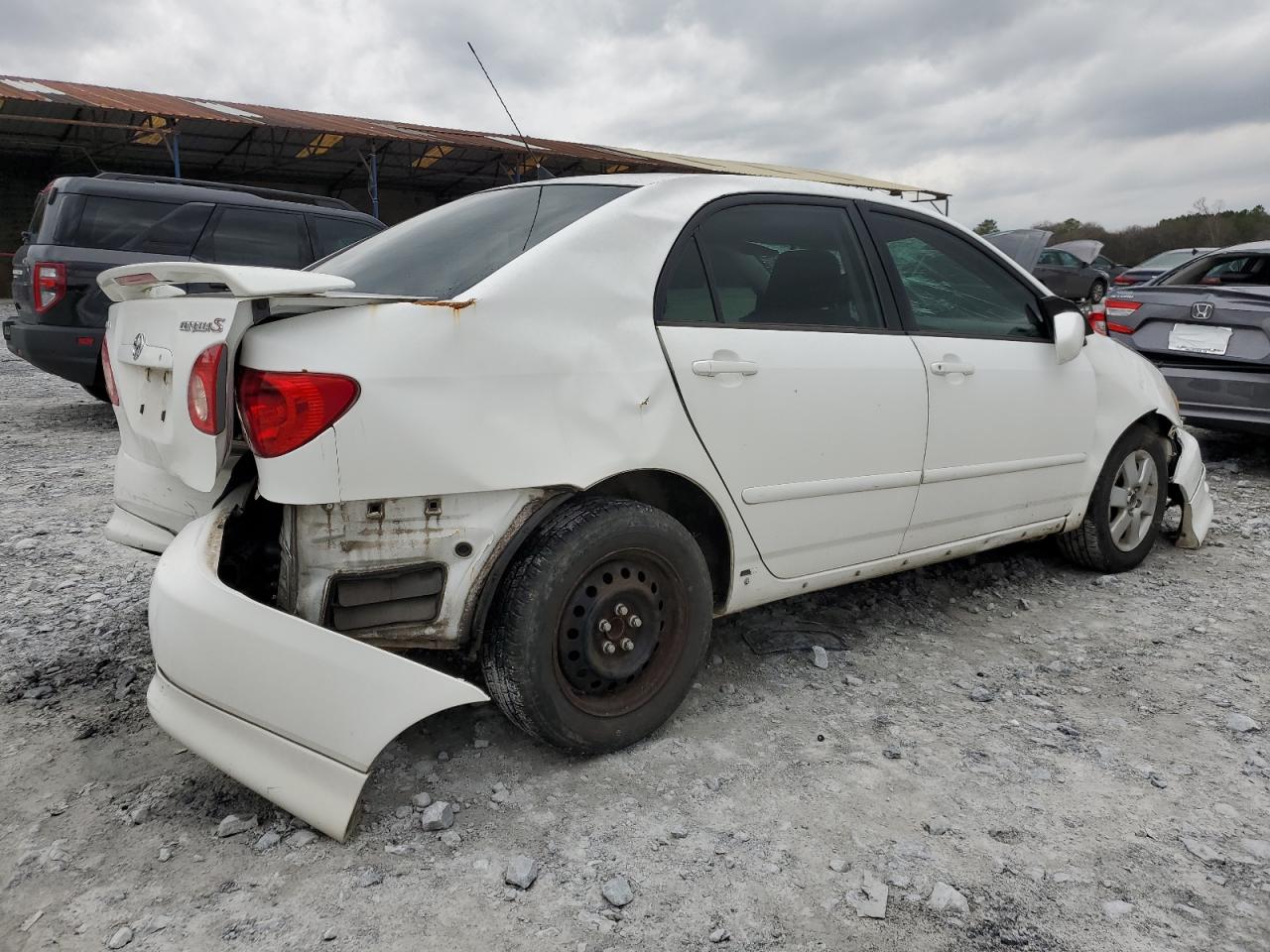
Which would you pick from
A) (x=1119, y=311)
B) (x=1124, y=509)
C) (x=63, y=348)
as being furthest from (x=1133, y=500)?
(x=63, y=348)

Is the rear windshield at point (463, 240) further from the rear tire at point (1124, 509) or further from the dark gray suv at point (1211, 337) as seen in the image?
the dark gray suv at point (1211, 337)

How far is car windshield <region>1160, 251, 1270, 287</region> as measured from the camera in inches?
243

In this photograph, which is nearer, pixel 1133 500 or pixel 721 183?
pixel 721 183

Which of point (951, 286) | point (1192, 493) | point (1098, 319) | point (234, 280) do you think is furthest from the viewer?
point (1098, 319)

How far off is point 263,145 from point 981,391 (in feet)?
66.5

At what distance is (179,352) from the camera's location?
2.09 m

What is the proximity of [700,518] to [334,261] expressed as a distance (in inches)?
56.1

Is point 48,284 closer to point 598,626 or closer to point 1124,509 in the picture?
point 598,626

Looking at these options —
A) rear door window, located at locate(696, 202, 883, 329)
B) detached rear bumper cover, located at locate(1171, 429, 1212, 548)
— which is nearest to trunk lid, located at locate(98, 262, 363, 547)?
rear door window, located at locate(696, 202, 883, 329)

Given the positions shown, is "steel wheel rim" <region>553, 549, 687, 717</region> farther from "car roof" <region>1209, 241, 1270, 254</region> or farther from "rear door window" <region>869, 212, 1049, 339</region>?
"car roof" <region>1209, 241, 1270, 254</region>

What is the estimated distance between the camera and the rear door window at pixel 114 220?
21.2 ft

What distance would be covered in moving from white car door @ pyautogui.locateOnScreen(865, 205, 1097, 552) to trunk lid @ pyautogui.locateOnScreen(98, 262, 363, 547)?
1845mm

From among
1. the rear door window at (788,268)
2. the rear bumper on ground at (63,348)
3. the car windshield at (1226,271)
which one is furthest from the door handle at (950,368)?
the rear bumper on ground at (63,348)

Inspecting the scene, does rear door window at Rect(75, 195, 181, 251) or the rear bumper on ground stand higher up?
rear door window at Rect(75, 195, 181, 251)
